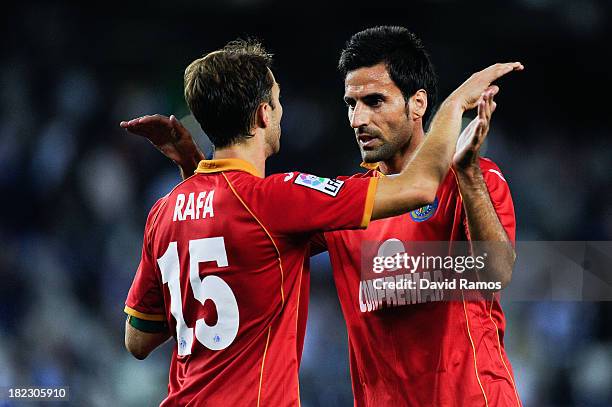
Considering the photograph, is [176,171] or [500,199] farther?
[176,171]

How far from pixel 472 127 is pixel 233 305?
849 millimetres

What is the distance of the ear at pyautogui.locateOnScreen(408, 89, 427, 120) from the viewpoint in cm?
289

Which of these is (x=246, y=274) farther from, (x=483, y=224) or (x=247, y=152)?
(x=483, y=224)

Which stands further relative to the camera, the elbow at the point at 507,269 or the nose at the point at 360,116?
the nose at the point at 360,116

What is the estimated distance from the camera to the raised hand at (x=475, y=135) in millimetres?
2158

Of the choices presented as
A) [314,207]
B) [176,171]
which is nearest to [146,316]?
[314,207]

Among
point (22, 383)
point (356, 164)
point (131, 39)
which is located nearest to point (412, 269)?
point (356, 164)

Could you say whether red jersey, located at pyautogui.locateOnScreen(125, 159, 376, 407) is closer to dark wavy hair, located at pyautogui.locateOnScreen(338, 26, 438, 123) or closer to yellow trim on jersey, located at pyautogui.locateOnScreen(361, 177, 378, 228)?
yellow trim on jersey, located at pyautogui.locateOnScreen(361, 177, 378, 228)

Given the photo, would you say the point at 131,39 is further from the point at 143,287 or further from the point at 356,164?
the point at 143,287

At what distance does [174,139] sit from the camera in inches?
102

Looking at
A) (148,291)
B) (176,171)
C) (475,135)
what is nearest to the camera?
(475,135)

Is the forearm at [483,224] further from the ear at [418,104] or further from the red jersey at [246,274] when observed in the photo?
the ear at [418,104]

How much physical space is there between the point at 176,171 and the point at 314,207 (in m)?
4.22

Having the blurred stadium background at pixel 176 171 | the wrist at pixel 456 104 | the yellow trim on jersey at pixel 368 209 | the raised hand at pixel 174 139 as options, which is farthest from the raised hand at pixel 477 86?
the blurred stadium background at pixel 176 171
